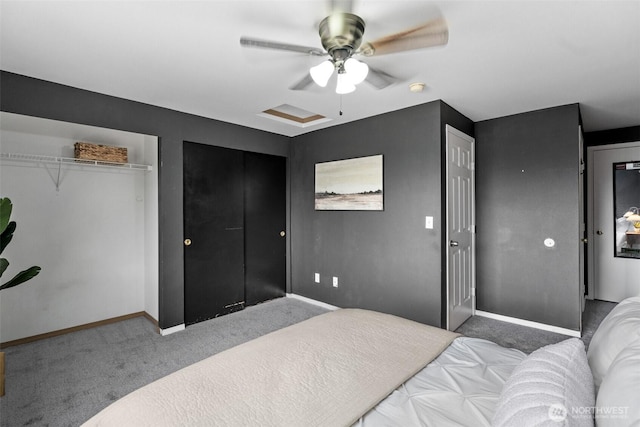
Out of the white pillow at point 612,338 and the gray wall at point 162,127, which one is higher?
the gray wall at point 162,127

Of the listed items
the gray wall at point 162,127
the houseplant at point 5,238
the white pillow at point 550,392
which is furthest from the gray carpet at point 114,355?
the white pillow at point 550,392

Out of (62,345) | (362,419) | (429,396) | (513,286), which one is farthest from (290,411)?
(513,286)

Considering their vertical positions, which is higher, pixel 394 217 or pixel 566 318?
pixel 394 217

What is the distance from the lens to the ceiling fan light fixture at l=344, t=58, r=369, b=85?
1635 mm

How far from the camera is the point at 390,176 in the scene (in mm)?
3404

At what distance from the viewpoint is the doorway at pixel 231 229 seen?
135 inches

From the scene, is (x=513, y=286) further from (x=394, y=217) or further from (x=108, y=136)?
(x=108, y=136)

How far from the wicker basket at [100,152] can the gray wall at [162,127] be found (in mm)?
463

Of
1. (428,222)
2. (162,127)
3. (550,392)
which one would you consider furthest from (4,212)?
(428,222)

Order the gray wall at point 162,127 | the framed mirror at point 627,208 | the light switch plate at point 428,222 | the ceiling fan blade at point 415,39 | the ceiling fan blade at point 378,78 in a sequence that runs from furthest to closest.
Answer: the framed mirror at point 627,208 → the light switch plate at point 428,222 → the gray wall at point 162,127 → the ceiling fan blade at point 378,78 → the ceiling fan blade at point 415,39

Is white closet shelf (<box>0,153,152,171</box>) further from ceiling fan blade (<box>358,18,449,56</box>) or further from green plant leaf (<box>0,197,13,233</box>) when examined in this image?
ceiling fan blade (<box>358,18,449,56</box>)

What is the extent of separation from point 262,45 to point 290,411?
1.60 meters

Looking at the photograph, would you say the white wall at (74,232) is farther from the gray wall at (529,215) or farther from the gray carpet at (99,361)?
the gray wall at (529,215)

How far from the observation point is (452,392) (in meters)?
1.20
